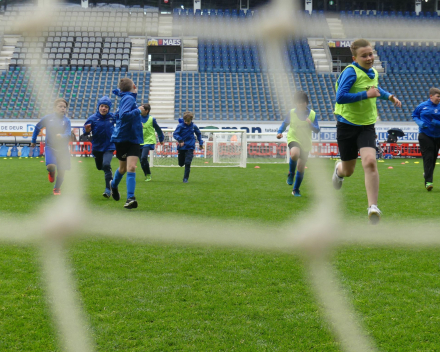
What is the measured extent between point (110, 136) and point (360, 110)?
3.53m

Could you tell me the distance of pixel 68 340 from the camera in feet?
6.58

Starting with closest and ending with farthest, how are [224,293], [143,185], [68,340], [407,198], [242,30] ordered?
1. [68,340]
2. [242,30]
3. [224,293]
4. [407,198]
5. [143,185]

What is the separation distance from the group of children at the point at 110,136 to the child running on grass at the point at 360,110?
207 centimetres

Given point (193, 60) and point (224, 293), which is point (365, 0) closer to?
point (193, 60)

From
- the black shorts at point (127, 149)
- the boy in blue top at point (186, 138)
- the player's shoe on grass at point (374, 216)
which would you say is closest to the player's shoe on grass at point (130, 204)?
the black shorts at point (127, 149)

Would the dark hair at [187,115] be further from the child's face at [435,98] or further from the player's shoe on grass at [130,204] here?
the child's face at [435,98]

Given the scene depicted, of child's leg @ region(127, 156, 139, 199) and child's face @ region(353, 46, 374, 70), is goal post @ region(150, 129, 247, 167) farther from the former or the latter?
child's face @ region(353, 46, 374, 70)

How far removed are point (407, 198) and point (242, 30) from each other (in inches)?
189

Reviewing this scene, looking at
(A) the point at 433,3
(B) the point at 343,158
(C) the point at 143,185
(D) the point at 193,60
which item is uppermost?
(A) the point at 433,3

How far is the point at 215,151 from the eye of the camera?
1647 centimetres

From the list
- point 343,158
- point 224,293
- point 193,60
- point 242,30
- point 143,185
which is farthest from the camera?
point 143,185

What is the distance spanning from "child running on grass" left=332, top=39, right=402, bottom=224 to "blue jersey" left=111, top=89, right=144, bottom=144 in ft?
6.94

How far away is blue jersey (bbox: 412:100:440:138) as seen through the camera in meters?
6.70

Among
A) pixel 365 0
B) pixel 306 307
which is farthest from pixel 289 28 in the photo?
pixel 306 307
